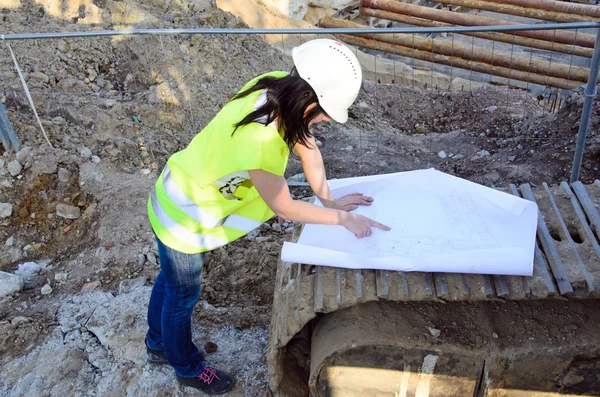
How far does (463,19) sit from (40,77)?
6937 mm

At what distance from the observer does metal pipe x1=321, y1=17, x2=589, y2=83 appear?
8500 millimetres

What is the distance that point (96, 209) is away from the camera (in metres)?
4.30

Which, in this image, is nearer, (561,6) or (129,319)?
(129,319)

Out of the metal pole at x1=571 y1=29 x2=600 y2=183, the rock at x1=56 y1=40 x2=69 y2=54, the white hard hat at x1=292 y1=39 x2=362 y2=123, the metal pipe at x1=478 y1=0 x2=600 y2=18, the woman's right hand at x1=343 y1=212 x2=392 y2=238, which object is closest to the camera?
the white hard hat at x1=292 y1=39 x2=362 y2=123

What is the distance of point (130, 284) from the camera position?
3631 mm

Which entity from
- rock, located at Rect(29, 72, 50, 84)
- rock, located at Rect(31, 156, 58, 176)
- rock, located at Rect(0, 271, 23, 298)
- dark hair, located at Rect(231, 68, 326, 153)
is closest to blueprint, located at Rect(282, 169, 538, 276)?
dark hair, located at Rect(231, 68, 326, 153)

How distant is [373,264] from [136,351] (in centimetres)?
162

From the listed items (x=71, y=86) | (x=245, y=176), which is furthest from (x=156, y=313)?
(x=71, y=86)

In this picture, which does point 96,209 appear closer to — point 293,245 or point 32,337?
point 32,337

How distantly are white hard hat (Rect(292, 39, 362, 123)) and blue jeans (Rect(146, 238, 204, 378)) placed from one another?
2.98 ft

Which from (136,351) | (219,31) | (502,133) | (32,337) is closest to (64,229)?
(32,337)

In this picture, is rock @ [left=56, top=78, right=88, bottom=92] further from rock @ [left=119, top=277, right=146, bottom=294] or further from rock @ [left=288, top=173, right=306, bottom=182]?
rock @ [left=119, top=277, right=146, bottom=294]

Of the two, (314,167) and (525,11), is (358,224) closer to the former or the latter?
(314,167)

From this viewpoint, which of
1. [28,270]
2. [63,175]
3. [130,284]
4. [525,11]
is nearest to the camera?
[130,284]
